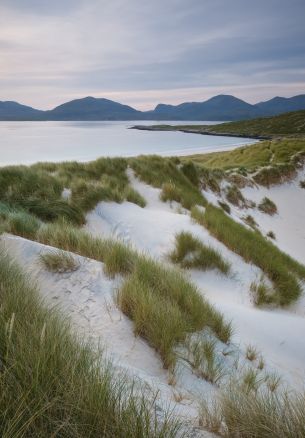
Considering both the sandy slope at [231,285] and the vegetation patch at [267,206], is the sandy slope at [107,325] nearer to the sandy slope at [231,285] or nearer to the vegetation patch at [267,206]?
the sandy slope at [231,285]

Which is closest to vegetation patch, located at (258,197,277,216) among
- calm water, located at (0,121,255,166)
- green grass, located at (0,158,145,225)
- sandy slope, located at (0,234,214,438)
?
calm water, located at (0,121,255,166)

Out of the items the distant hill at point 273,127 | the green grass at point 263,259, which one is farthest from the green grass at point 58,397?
the distant hill at point 273,127

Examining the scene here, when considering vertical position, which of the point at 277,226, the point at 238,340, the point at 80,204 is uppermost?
the point at 80,204

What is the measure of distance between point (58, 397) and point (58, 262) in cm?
207

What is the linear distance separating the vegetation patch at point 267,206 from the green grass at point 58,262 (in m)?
14.6

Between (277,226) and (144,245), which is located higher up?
(144,245)

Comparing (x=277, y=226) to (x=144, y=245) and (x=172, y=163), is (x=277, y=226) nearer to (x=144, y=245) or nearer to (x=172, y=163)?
(x=172, y=163)

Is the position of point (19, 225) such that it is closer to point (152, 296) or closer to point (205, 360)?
point (152, 296)

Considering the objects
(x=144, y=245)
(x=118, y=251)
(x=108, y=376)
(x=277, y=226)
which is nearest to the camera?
(x=108, y=376)

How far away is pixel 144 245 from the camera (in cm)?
570

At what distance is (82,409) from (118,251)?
2391 mm

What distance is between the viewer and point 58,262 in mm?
3230

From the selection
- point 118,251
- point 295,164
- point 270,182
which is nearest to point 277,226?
point 270,182

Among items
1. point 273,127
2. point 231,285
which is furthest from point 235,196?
point 273,127
